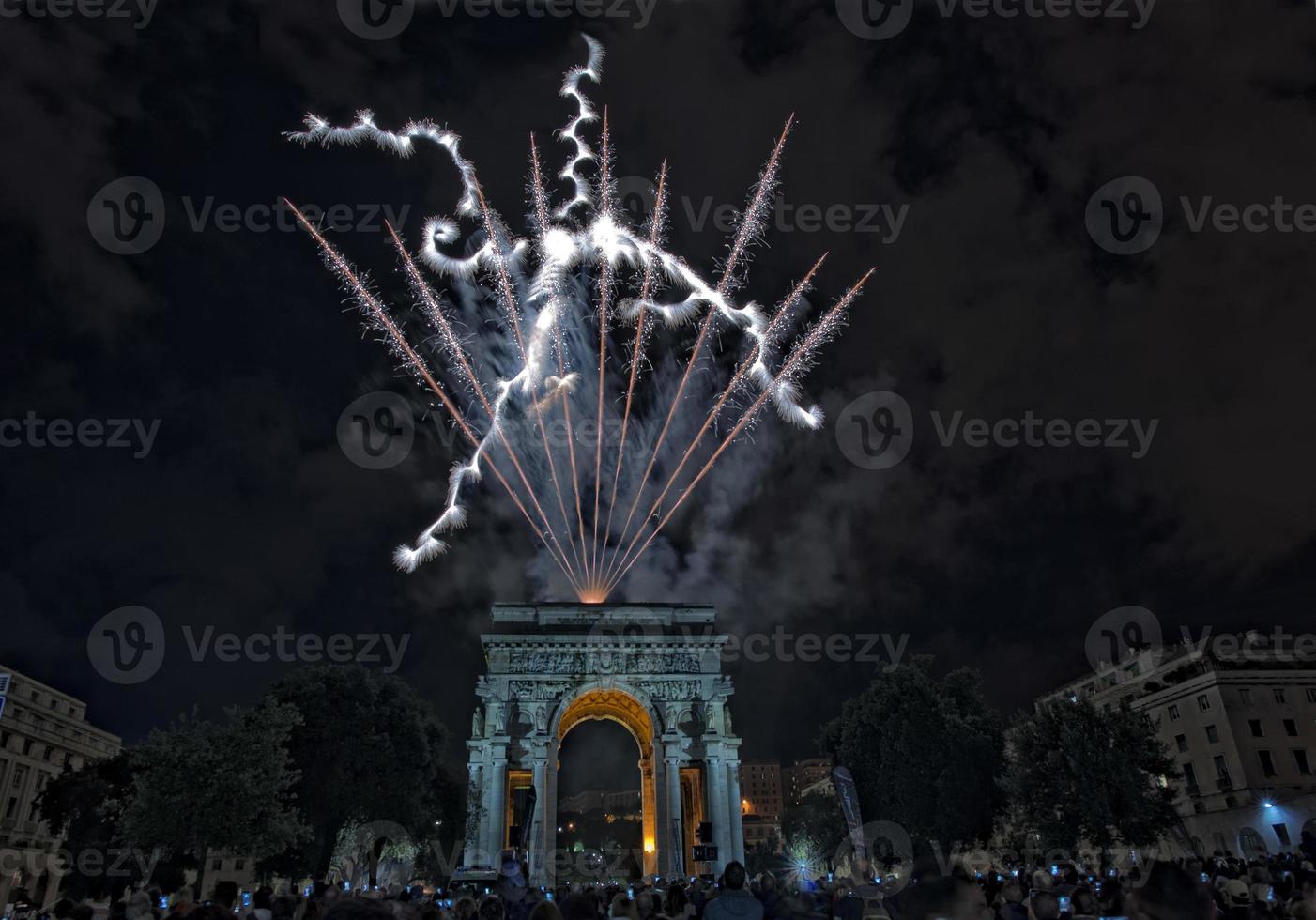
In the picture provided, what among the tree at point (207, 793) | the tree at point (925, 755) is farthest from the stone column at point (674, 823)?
the tree at point (207, 793)

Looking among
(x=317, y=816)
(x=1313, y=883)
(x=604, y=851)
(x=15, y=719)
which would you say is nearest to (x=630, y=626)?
(x=317, y=816)

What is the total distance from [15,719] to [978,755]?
74.4 m

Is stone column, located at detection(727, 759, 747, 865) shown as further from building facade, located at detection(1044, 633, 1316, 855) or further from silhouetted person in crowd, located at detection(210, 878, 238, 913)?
silhouetted person in crowd, located at detection(210, 878, 238, 913)

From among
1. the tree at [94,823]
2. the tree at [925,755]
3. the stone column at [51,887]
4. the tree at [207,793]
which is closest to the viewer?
the tree at [207,793]

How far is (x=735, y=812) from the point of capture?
60.8 meters

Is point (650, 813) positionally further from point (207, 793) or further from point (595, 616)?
point (207, 793)

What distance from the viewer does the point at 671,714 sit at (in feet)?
204

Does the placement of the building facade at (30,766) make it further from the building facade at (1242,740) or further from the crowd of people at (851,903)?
the building facade at (1242,740)

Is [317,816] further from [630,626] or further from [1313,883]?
[1313,883]

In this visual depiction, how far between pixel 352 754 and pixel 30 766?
1607 inches

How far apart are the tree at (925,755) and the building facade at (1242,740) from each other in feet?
39.3

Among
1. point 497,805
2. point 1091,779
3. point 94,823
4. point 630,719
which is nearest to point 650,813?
point 630,719

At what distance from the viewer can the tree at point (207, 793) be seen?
3462cm

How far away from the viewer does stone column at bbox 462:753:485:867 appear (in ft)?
183
